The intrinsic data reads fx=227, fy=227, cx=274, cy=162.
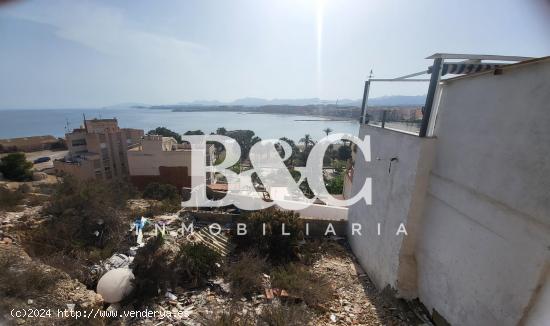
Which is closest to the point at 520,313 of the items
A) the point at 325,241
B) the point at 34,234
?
the point at 325,241

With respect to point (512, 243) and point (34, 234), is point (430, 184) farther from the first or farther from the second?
point (34, 234)

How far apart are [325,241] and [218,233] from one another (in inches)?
133

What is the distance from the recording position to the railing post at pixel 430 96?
3.47 meters

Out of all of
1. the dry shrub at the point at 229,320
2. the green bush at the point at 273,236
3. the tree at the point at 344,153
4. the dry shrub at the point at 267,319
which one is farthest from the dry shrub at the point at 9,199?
the tree at the point at 344,153

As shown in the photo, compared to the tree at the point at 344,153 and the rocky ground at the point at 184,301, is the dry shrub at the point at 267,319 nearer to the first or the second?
the rocky ground at the point at 184,301

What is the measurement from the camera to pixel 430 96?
11.8ft

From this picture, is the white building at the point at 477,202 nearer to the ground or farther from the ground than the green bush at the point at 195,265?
farther from the ground

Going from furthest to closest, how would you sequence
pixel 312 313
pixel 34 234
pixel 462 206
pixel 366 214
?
pixel 366 214
pixel 34 234
pixel 312 313
pixel 462 206

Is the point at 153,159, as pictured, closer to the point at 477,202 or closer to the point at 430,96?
the point at 430,96

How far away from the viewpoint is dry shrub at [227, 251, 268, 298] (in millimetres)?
4641

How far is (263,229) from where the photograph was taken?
639 cm

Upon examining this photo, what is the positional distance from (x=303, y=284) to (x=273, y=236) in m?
1.81

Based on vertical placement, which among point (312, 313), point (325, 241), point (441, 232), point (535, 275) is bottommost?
point (325, 241)

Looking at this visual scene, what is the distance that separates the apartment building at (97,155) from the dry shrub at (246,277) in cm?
1460
